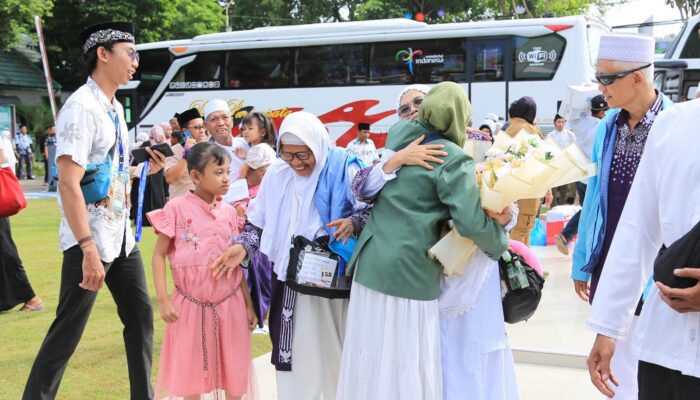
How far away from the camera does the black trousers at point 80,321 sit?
3689mm

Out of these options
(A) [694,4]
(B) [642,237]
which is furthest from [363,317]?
(A) [694,4]

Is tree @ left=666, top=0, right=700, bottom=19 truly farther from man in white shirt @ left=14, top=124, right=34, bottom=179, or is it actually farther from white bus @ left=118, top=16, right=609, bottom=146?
man in white shirt @ left=14, top=124, right=34, bottom=179

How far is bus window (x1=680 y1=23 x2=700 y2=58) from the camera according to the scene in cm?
1449

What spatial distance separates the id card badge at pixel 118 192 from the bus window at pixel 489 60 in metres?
14.7

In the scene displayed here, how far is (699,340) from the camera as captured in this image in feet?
6.13

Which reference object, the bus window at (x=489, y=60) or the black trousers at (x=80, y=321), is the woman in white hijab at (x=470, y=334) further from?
the bus window at (x=489, y=60)

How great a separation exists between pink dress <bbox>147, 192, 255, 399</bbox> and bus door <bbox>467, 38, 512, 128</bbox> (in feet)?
47.2

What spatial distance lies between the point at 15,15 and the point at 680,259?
2735 centimetres

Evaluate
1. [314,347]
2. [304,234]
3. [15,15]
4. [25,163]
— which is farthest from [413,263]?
[25,163]

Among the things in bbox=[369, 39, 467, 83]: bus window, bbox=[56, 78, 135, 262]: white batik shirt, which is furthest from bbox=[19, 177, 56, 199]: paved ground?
bbox=[56, 78, 135, 262]: white batik shirt

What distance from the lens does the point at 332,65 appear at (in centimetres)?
1953

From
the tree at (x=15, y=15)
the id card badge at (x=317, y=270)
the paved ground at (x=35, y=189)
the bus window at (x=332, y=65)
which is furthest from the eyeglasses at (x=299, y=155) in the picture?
the tree at (x=15, y=15)

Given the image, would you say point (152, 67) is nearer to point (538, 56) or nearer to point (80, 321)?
point (538, 56)

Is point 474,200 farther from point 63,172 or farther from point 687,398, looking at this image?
point 63,172
